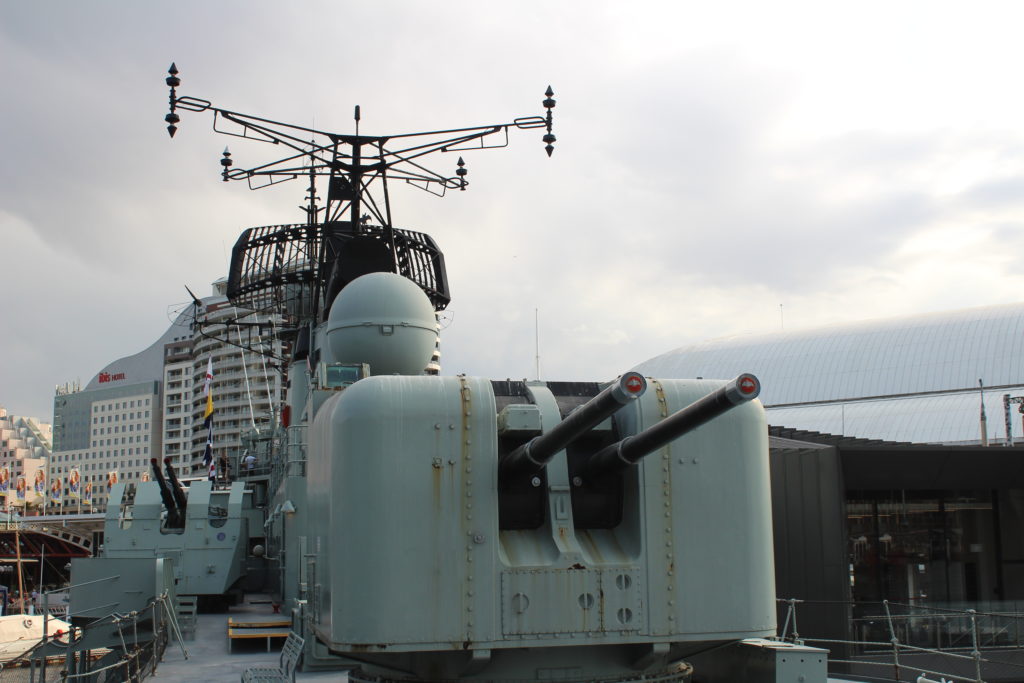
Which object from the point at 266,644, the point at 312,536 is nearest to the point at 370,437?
the point at 312,536

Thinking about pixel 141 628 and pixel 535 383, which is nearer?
pixel 535 383

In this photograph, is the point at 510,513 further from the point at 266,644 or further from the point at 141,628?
the point at 141,628

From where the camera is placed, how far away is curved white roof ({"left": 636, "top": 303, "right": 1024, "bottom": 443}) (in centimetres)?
4553

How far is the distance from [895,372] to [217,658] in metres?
45.1

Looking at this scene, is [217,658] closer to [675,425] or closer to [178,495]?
[178,495]

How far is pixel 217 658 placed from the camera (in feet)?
40.3

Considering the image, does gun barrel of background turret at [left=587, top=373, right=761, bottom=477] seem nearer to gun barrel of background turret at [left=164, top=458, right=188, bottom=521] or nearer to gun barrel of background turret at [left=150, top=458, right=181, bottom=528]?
gun barrel of background turret at [left=150, top=458, right=181, bottom=528]

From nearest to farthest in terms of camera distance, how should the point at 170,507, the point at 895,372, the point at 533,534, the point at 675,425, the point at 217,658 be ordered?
the point at 675,425 < the point at 533,534 < the point at 217,658 < the point at 170,507 < the point at 895,372

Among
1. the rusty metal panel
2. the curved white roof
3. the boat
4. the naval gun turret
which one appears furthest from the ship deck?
the curved white roof

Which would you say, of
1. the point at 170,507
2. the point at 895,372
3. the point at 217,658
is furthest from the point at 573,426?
the point at 895,372

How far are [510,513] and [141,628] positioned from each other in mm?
10355

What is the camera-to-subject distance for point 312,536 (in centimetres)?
779

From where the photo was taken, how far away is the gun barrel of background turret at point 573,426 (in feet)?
16.0

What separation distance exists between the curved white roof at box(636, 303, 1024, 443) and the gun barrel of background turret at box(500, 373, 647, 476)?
41.3 meters
